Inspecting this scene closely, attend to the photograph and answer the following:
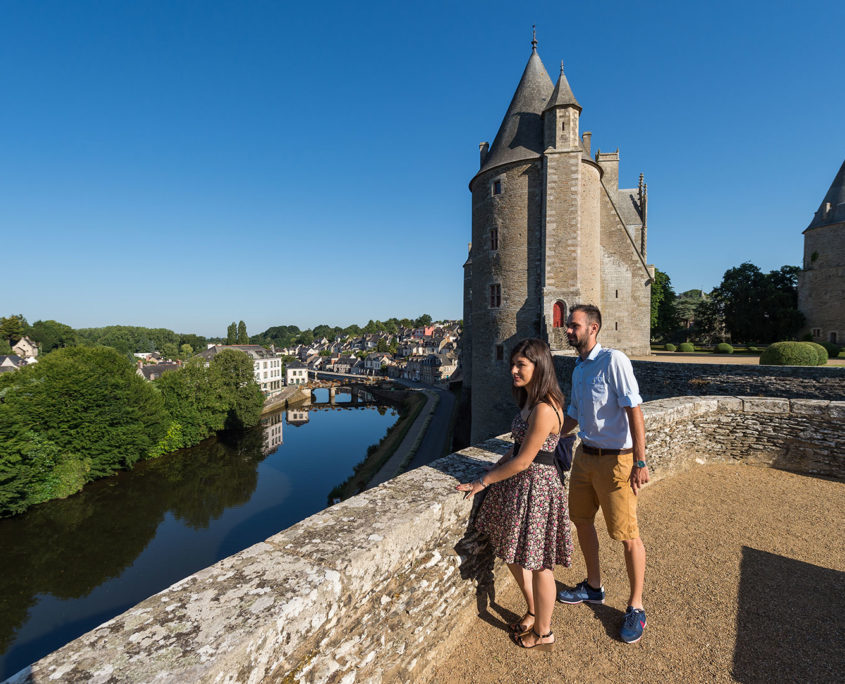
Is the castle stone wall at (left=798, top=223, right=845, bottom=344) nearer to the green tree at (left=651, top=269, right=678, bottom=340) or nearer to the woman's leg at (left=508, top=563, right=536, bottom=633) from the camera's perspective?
the green tree at (left=651, top=269, right=678, bottom=340)

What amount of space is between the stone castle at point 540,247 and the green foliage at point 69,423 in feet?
71.3

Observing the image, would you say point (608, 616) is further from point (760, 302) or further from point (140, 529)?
point (760, 302)

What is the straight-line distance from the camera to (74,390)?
22.0 meters

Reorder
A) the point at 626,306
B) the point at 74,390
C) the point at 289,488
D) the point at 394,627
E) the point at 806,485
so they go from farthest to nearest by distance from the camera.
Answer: the point at 289,488 < the point at 74,390 < the point at 626,306 < the point at 806,485 < the point at 394,627

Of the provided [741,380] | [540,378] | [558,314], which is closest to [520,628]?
[540,378]

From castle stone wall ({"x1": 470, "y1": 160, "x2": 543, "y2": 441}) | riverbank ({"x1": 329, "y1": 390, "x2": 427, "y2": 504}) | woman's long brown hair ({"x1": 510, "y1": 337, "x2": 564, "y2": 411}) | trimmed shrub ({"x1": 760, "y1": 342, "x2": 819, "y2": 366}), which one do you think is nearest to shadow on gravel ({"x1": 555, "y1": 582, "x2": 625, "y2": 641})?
woman's long brown hair ({"x1": 510, "y1": 337, "x2": 564, "y2": 411})

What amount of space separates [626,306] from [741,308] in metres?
23.8

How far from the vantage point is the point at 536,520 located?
98.2 inches

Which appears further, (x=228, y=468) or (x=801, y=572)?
(x=228, y=468)

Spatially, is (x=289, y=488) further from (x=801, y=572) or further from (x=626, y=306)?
(x=801, y=572)

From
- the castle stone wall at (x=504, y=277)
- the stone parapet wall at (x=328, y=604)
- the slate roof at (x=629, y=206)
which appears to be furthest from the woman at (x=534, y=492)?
the slate roof at (x=629, y=206)

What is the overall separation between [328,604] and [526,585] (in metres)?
1.48

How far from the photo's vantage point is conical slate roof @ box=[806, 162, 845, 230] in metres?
26.0

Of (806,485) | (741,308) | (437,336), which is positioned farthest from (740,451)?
(437,336)
